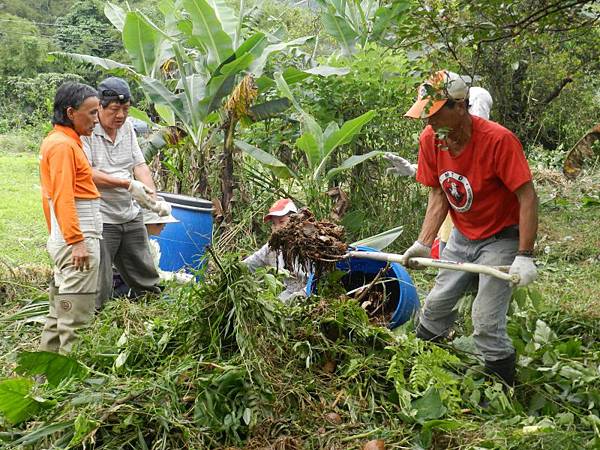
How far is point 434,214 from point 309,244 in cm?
77

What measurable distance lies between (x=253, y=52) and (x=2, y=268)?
311 cm

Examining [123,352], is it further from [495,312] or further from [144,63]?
[144,63]

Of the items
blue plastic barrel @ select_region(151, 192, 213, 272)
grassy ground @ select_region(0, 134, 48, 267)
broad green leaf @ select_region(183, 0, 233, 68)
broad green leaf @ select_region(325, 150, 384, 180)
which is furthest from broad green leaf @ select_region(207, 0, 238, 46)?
grassy ground @ select_region(0, 134, 48, 267)

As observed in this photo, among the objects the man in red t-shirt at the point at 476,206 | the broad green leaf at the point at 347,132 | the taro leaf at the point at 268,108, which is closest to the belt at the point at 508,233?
the man in red t-shirt at the point at 476,206

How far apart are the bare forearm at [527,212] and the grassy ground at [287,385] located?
0.72 metres

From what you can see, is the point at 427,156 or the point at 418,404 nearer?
the point at 418,404

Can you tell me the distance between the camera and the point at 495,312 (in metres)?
3.89

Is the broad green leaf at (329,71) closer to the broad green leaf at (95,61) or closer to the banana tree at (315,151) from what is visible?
the banana tree at (315,151)

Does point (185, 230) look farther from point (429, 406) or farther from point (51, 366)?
point (429, 406)

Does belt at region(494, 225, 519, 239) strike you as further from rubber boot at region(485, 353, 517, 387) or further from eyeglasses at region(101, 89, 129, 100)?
eyeglasses at region(101, 89, 129, 100)

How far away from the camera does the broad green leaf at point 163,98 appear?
7.23 m

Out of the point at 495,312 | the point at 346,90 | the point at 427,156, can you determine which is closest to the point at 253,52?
the point at 346,90

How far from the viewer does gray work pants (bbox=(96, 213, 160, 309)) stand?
4883 mm

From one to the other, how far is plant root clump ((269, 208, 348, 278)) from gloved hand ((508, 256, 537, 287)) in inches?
37.3
